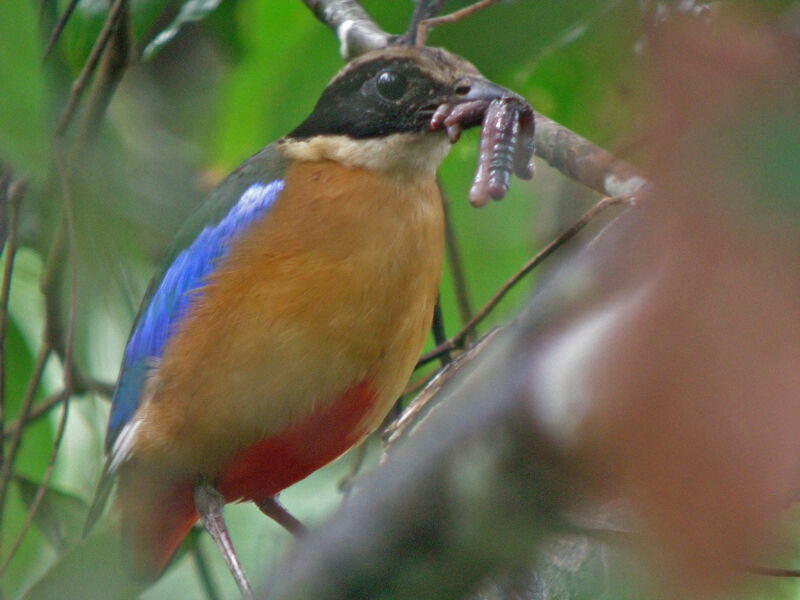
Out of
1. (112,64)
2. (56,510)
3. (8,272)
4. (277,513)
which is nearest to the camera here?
(8,272)

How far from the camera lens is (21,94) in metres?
1.82

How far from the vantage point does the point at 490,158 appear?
2.14 m

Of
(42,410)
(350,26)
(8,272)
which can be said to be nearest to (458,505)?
(8,272)

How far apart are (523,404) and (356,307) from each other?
2.36 meters

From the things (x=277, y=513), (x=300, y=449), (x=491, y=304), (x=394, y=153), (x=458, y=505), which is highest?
(x=458, y=505)

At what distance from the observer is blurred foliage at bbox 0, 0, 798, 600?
1709 mm

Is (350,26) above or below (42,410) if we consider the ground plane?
above

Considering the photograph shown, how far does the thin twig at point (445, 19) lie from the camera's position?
2854 millimetres

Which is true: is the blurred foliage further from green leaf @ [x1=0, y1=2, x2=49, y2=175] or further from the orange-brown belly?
the orange-brown belly

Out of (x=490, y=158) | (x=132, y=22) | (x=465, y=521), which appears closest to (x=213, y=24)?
(x=132, y=22)

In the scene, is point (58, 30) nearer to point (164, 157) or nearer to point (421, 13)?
point (164, 157)

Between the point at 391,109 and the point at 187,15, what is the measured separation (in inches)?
35.4

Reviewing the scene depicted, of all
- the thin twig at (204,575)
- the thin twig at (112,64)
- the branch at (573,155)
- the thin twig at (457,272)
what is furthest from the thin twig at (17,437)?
the branch at (573,155)

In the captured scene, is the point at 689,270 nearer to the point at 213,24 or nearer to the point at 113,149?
the point at 113,149
